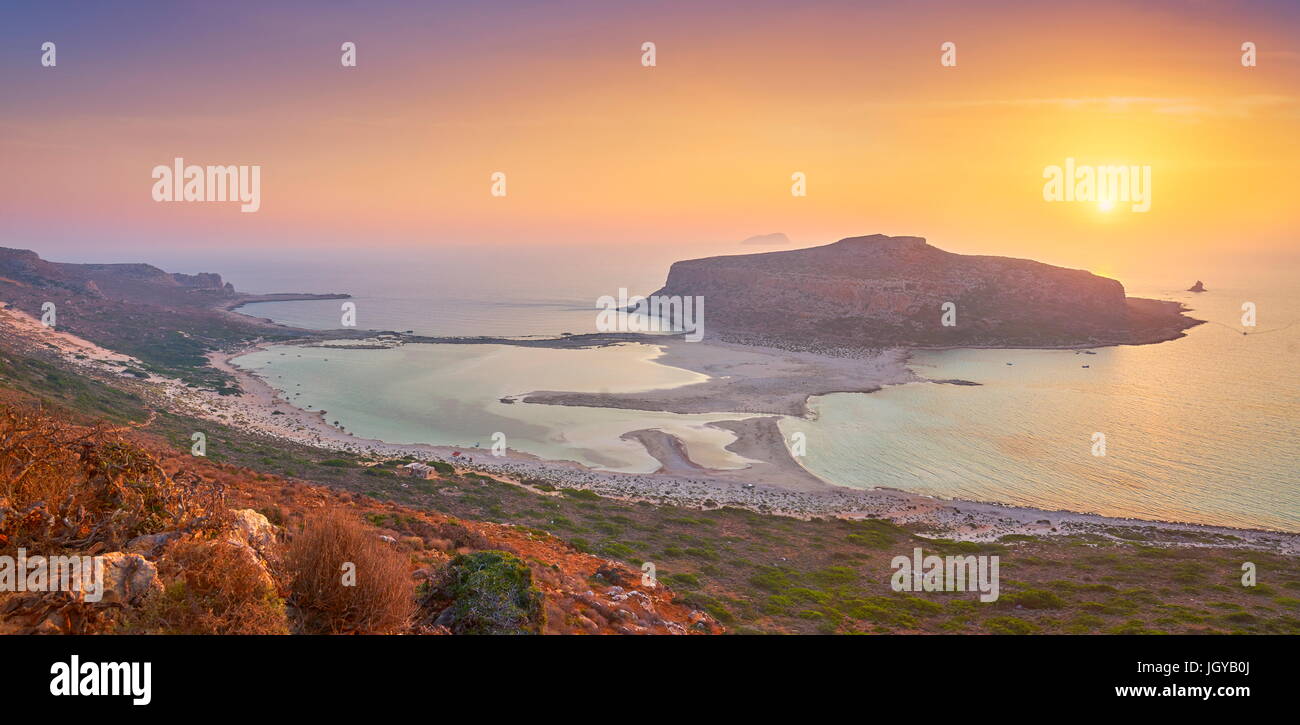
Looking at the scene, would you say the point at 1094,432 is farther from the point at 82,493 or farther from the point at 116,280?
the point at 116,280

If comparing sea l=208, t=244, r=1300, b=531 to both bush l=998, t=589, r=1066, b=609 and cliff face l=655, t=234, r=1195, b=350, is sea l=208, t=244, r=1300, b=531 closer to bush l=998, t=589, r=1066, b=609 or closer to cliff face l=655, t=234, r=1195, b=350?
cliff face l=655, t=234, r=1195, b=350

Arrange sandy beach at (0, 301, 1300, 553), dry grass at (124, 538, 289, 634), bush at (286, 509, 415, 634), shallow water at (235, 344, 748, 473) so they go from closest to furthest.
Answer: dry grass at (124, 538, 289, 634)
bush at (286, 509, 415, 634)
sandy beach at (0, 301, 1300, 553)
shallow water at (235, 344, 748, 473)

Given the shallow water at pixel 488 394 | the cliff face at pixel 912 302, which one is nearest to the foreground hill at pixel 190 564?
the shallow water at pixel 488 394

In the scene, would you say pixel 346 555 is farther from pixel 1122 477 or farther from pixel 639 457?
pixel 1122 477

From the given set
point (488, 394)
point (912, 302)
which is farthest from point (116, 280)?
point (912, 302)

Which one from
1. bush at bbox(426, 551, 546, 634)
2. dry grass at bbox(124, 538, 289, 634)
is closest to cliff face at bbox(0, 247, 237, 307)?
bush at bbox(426, 551, 546, 634)

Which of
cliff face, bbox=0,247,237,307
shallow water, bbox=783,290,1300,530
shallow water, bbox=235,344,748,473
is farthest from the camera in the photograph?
cliff face, bbox=0,247,237,307
